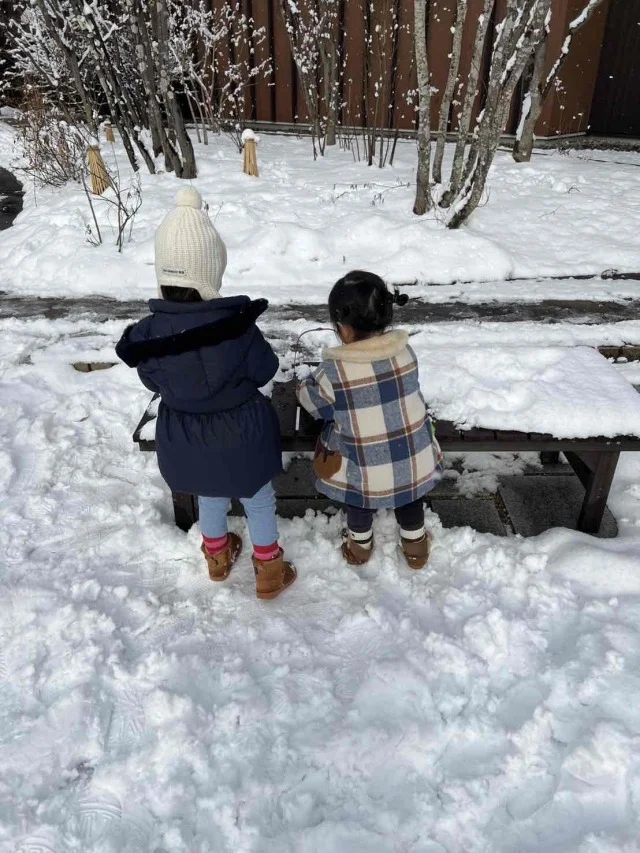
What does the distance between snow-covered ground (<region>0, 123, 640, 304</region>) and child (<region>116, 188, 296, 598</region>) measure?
2764 mm

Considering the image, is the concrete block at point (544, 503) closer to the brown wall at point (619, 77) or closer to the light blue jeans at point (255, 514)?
the light blue jeans at point (255, 514)

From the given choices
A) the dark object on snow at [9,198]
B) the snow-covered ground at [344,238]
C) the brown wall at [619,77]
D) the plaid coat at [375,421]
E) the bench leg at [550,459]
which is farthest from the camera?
the brown wall at [619,77]

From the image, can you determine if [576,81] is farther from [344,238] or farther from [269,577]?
[269,577]

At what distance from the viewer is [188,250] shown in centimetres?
201

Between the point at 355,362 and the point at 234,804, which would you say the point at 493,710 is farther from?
the point at 355,362

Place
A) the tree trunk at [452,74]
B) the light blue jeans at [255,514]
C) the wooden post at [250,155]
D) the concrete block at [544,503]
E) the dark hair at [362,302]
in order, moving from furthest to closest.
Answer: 1. the wooden post at [250,155]
2. the tree trunk at [452,74]
3. the concrete block at [544,503]
4. the light blue jeans at [255,514]
5. the dark hair at [362,302]

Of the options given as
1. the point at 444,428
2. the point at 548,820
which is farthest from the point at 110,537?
the point at 548,820

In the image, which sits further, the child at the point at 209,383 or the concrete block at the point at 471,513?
the concrete block at the point at 471,513

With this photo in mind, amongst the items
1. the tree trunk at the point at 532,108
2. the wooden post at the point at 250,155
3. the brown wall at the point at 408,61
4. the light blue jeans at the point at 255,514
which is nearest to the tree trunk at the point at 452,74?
the tree trunk at the point at 532,108

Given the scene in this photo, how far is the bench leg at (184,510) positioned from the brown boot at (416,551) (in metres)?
0.94

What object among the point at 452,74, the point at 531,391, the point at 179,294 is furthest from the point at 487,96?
the point at 179,294

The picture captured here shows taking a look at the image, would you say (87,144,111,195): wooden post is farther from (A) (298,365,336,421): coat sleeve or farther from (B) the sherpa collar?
(B) the sherpa collar

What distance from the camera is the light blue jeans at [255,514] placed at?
2471 millimetres

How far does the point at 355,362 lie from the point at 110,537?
1396mm
